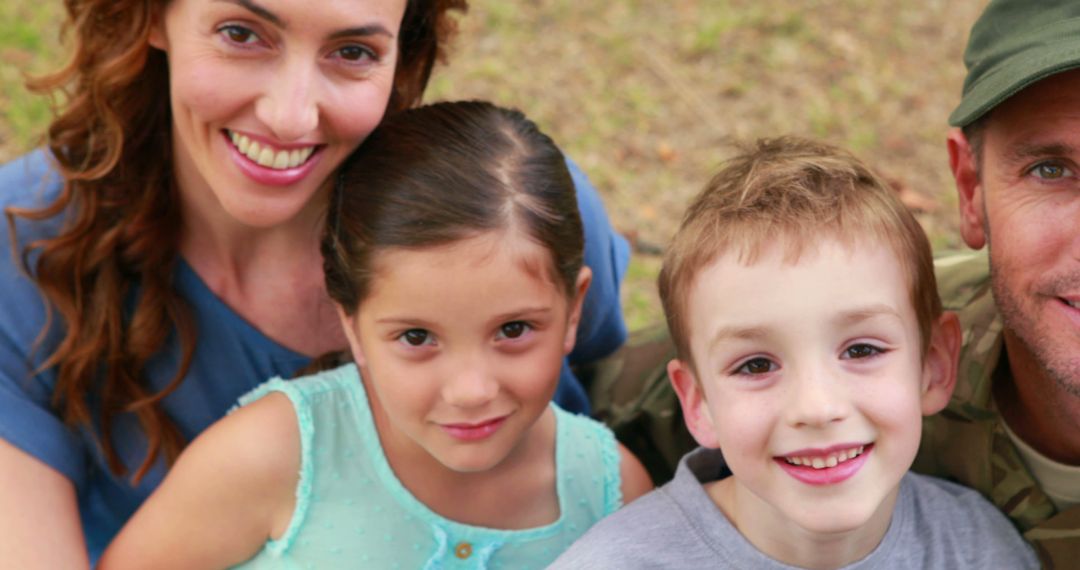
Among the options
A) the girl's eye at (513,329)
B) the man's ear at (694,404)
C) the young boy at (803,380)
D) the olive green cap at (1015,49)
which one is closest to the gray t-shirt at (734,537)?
the young boy at (803,380)

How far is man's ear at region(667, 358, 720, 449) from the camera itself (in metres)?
2.62

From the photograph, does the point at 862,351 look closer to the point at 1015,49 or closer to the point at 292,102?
the point at 1015,49

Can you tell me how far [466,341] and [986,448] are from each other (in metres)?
1.19

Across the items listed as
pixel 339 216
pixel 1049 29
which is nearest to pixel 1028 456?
pixel 1049 29

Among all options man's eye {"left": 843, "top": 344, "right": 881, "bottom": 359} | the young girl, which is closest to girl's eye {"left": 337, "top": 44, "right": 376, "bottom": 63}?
the young girl

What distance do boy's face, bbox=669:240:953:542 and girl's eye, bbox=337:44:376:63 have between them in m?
0.97

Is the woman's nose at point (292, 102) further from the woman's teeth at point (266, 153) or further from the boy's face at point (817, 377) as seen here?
the boy's face at point (817, 377)

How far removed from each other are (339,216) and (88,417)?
82cm

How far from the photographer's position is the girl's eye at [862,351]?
2.41 meters

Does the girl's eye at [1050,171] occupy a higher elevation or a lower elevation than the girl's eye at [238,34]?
higher

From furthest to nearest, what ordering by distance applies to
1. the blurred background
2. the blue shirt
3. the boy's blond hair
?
the blurred background < the blue shirt < the boy's blond hair

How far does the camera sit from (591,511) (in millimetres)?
3010

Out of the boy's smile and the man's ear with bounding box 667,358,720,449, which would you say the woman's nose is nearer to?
the man's ear with bounding box 667,358,720,449

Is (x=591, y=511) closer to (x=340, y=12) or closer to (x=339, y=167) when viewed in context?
(x=339, y=167)
